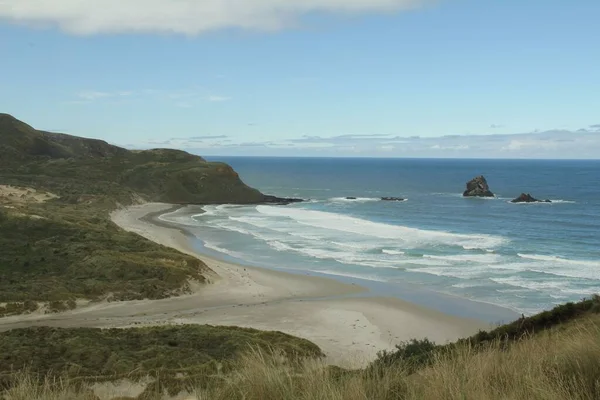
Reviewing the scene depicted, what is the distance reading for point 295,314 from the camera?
2684 centimetres

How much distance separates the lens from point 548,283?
3134 centimetres

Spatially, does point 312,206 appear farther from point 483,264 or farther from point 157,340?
point 157,340

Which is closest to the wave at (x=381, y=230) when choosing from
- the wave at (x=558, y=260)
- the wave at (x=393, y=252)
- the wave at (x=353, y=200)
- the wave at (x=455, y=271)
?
the wave at (x=393, y=252)

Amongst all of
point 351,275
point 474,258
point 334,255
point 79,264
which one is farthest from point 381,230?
point 79,264

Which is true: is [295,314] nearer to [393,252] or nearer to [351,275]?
[351,275]

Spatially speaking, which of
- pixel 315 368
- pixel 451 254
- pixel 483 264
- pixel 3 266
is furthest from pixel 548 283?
pixel 3 266

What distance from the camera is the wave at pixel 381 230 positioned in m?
48.2

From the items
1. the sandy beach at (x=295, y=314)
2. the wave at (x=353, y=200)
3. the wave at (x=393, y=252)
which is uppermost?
the wave at (x=353, y=200)

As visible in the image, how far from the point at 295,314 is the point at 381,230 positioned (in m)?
30.5

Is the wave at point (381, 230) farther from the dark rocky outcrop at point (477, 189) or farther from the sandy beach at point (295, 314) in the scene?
the dark rocky outcrop at point (477, 189)

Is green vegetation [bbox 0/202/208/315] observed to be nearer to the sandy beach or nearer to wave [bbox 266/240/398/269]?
the sandy beach

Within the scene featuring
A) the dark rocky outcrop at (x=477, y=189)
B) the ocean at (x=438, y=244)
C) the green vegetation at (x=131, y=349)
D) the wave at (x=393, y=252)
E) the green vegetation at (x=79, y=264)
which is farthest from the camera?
the dark rocky outcrop at (x=477, y=189)

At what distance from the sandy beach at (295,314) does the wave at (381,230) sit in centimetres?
1810

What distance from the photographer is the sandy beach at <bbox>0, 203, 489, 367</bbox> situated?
23.2m
